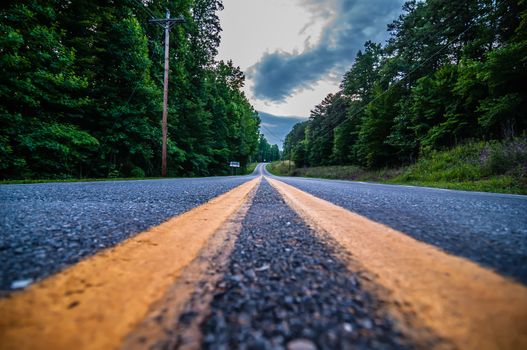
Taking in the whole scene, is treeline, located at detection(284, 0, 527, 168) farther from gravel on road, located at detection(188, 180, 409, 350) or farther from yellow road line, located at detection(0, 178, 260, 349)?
yellow road line, located at detection(0, 178, 260, 349)

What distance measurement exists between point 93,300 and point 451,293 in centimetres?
78

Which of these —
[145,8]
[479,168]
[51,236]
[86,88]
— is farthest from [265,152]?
[51,236]

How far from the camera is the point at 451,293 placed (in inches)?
19.7

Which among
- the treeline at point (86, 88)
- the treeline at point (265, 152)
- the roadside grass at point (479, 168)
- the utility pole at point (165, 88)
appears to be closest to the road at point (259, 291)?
Result: the roadside grass at point (479, 168)

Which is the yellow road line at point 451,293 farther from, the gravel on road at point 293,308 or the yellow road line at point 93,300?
the yellow road line at point 93,300

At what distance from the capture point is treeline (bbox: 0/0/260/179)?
6.36m

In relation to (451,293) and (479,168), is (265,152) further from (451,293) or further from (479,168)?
(451,293)

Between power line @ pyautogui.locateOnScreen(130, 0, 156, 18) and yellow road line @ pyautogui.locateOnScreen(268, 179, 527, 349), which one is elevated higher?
power line @ pyautogui.locateOnScreen(130, 0, 156, 18)

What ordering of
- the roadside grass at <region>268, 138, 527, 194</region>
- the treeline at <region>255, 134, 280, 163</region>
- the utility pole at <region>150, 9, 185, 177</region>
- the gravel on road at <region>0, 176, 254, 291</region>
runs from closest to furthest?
the gravel on road at <region>0, 176, 254, 291</region>, the roadside grass at <region>268, 138, 527, 194</region>, the utility pole at <region>150, 9, 185, 177</region>, the treeline at <region>255, 134, 280, 163</region>

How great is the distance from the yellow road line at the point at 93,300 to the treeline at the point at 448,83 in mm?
12009

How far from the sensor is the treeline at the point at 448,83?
8406 millimetres

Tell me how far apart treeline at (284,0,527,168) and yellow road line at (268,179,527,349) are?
11.4 meters

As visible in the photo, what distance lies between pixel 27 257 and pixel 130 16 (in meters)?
13.1

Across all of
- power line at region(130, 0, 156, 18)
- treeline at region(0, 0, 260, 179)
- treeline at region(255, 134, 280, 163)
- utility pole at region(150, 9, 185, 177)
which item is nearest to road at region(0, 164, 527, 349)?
treeline at region(0, 0, 260, 179)
